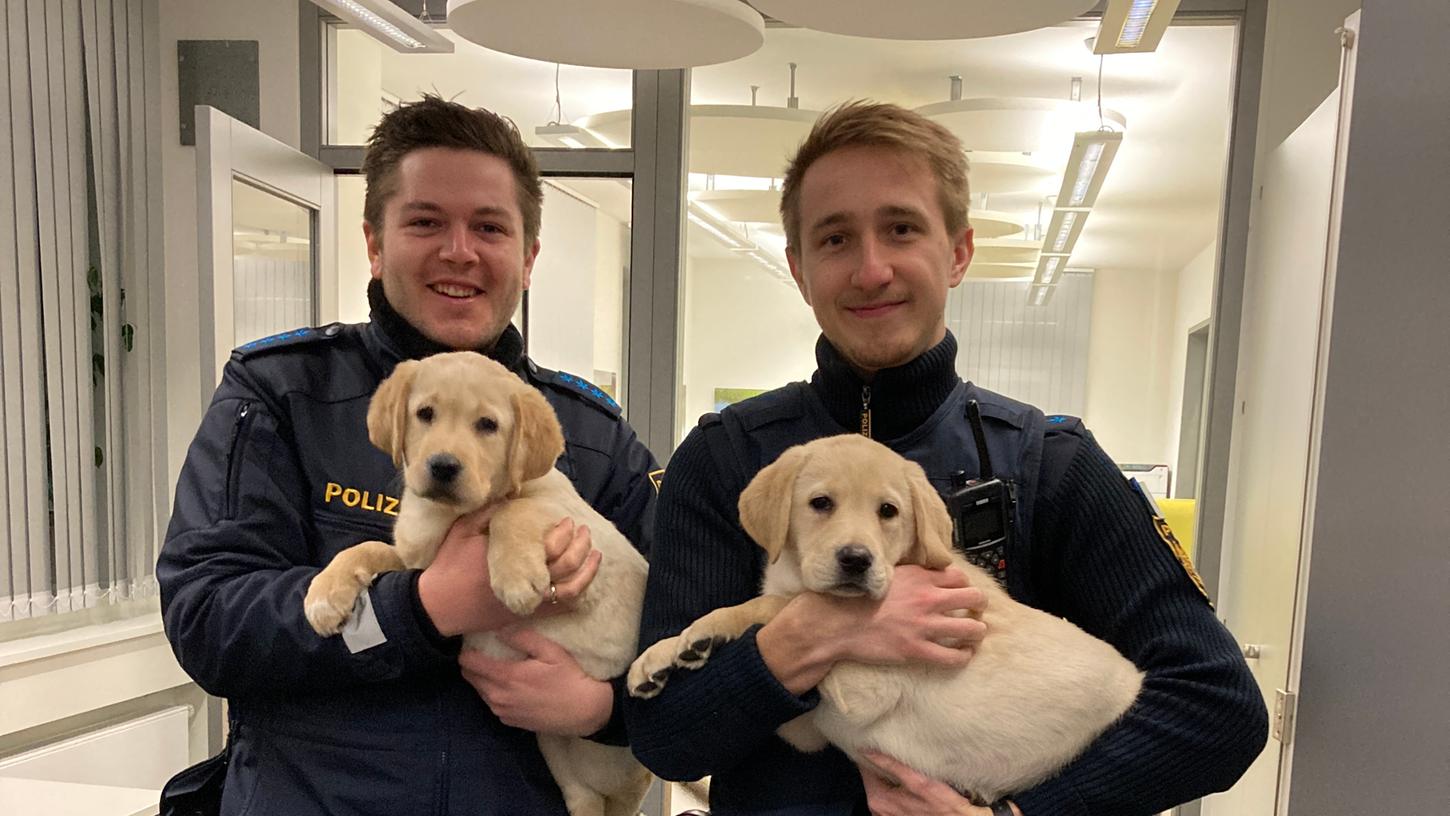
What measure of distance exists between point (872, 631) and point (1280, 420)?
2.63m

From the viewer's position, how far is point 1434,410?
1230 millimetres

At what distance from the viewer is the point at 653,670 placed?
1.61 metres

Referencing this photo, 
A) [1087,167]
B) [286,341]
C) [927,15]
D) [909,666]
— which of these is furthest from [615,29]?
[1087,167]

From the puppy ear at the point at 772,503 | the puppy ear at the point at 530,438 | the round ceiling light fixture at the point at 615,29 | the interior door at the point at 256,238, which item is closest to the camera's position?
the puppy ear at the point at 772,503

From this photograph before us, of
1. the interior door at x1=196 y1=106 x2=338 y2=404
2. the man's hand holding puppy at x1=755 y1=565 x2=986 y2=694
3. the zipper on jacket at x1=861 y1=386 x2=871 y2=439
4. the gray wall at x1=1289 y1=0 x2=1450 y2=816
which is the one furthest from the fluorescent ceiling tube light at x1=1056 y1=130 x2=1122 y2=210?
the interior door at x1=196 y1=106 x2=338 y2=404

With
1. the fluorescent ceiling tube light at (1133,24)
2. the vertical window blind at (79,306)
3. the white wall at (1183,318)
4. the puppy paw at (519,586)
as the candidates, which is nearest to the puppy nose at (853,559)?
the puppy paw at (519,586)

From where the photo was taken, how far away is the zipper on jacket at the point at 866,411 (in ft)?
5.74

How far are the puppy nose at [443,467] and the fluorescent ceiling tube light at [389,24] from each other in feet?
8.14

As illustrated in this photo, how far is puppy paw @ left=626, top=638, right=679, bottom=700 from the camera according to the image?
1.61 meters

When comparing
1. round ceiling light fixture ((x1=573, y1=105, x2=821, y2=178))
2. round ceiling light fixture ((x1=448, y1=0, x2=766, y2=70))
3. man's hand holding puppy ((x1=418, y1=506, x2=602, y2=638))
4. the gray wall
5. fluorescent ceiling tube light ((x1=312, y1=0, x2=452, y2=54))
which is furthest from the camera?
round ceiling light fixture ((x1=573, y1=105, x2=821, y2=178))

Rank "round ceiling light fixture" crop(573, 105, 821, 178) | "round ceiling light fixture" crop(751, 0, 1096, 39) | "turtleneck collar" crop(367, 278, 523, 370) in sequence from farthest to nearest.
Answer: "round ceiling light fixture" crop(573, 105, 821, 178) → "round ceiling light fixture" crop(751, 0, 1096, 39) → "turtleneck collar" crop(367, 278, 523, 370)

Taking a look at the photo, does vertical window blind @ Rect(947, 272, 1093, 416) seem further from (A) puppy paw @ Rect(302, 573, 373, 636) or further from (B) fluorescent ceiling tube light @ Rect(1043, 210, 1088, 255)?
(A) puppy paw @ Rect(302, 573, 373, 636)

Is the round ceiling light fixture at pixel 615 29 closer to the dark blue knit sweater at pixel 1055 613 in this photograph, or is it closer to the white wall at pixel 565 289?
the dark blue knit sweater at pixel 1055 613

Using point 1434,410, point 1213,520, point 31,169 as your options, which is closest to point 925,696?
point 1434,410
